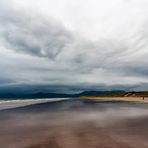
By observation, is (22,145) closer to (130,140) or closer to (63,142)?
(63,142)

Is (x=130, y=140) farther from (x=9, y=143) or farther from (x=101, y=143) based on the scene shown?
(x=9, y=143)

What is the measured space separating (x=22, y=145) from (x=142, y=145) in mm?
7085

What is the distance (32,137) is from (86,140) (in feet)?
13.2

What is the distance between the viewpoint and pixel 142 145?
39.7 ft

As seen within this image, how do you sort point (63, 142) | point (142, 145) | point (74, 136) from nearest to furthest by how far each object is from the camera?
1. point (142, 145)
2. point (63, 142)
3. point (74, 136)

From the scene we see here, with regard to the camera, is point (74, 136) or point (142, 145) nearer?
point (142, 145)

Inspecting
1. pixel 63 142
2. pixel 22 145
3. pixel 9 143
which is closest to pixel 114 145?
pixel 63 142

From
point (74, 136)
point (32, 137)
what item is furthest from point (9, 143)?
point (74, 136)

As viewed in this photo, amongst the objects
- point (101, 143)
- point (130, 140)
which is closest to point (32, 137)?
point (101, 143)

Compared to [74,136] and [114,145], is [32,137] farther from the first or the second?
[114,145]

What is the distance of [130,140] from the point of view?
44.0 ft

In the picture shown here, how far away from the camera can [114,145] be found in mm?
12102

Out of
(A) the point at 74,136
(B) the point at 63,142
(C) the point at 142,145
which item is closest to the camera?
(C) the point at 142,145

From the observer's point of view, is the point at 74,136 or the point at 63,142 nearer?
the point at 63,142
